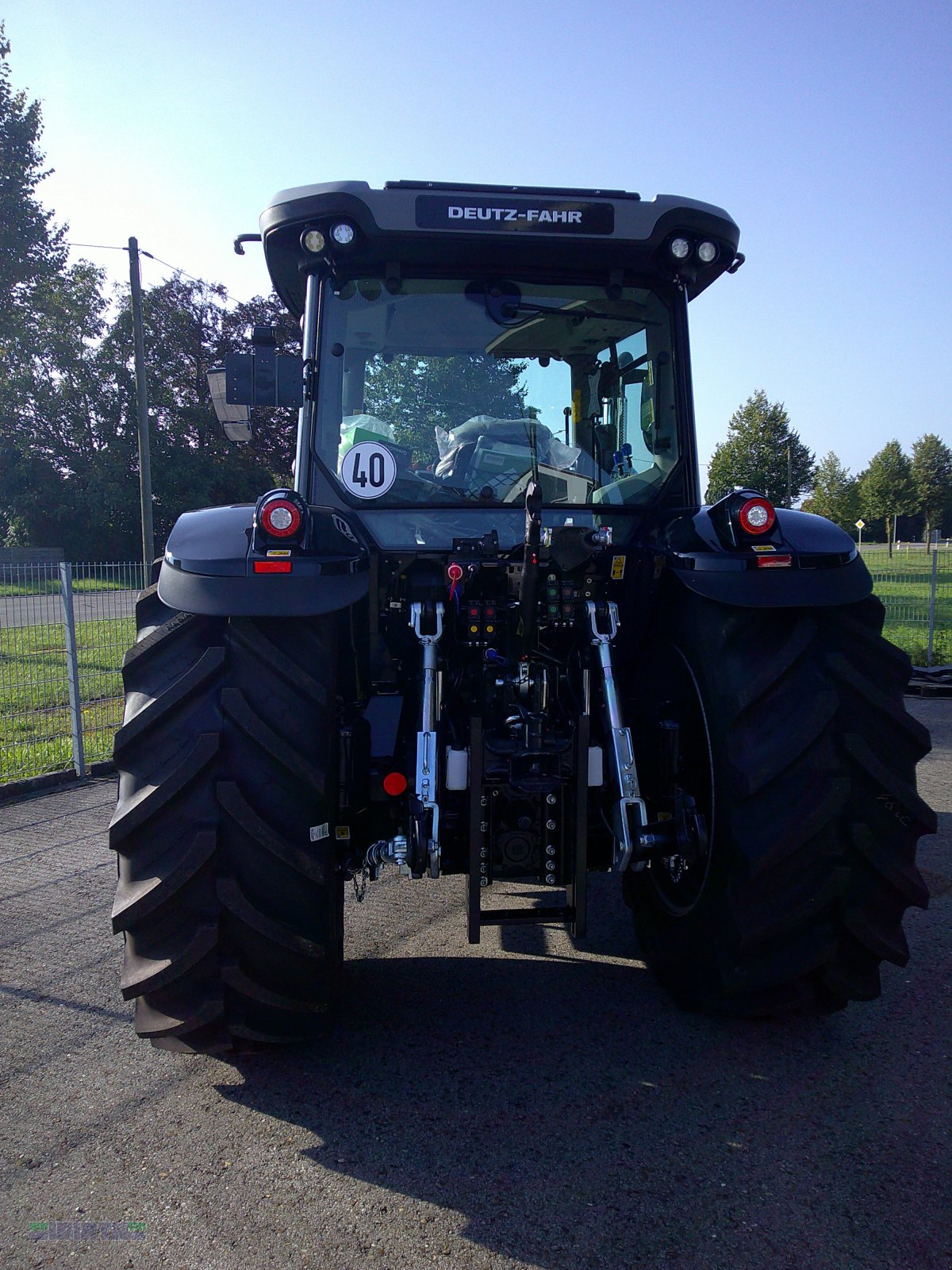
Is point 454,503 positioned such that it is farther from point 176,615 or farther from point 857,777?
point 857,777

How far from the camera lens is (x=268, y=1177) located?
248cm

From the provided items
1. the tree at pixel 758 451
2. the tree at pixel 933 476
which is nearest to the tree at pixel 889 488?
the tree at pixel 933 476

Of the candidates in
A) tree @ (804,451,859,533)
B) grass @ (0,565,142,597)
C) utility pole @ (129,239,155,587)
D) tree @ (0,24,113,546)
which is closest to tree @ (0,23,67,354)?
tree @ (0,24,113,546)

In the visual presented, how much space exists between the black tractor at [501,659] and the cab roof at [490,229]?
12 mm

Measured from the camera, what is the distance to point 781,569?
3045mm

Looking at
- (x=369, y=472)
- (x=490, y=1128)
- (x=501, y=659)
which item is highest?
(x=369, y=472)

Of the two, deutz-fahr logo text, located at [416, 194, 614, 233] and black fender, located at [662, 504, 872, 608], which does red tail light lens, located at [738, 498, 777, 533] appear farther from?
deutz-fahr logo text, located at [416, 194, 614, 233]

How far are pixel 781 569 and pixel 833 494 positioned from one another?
5034cm

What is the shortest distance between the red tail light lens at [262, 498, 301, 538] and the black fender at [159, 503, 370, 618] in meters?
0.05

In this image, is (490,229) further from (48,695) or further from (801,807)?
(48,695)

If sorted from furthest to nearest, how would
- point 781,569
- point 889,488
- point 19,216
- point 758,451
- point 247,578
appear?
point 889,488 → point 758,451 → point 19,216 → point 781,569 → point 247,578

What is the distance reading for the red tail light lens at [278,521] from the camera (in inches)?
115

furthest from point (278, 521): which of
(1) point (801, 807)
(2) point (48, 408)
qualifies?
(2) point (48, 408)

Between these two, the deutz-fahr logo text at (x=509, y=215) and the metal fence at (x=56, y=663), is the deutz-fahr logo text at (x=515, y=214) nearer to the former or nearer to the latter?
the deutz-fahr logo text at (x=509, y=215)
